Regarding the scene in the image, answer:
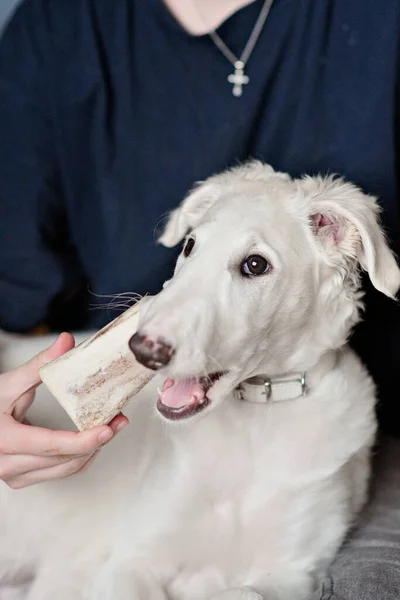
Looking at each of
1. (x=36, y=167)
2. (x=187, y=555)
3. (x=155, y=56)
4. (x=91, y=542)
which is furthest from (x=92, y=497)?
(x=155, y=56)

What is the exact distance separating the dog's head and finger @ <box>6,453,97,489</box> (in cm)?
21

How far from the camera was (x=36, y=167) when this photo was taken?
185cm

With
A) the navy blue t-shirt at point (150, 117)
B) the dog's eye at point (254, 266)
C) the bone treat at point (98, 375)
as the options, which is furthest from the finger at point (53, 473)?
the navy blue t-shirt at point (150, 117)

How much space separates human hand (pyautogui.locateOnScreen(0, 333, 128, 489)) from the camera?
4.09 feet

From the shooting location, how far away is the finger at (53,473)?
1360 millimetres

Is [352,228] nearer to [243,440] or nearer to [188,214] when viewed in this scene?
[188,214]

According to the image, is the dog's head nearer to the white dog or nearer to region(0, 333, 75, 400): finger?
the white dog

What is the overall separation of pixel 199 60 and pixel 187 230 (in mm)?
432

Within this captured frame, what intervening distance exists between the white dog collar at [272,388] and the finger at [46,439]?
1.26ft

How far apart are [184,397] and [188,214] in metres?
0.48

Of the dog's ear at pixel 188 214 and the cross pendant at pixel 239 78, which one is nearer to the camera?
the dog's ear at pixel 188 214

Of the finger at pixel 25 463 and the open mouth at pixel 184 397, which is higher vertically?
the open mouth at pixel 184 397

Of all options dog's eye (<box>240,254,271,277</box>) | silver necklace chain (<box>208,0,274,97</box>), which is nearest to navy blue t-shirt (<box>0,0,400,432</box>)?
silver necklace chain (<box>208,0,274,97</box>)

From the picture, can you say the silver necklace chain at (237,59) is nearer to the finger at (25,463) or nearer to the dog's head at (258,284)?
the dog's head at (258,284)
